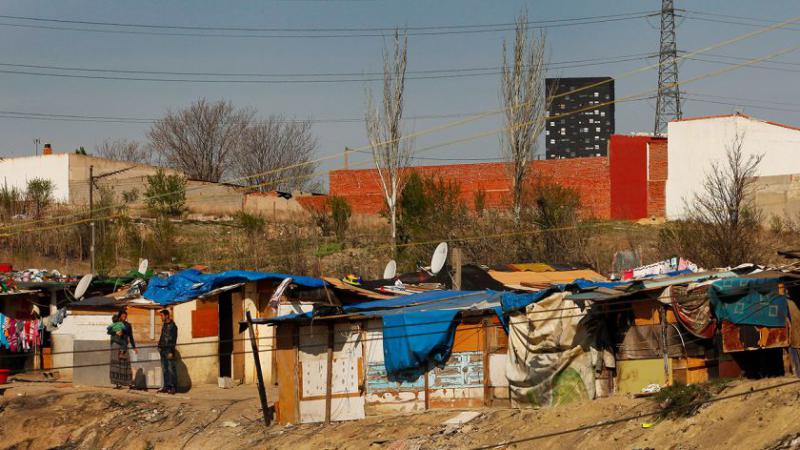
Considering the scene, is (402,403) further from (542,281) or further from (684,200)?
(684,200)

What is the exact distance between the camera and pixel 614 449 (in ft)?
50.9

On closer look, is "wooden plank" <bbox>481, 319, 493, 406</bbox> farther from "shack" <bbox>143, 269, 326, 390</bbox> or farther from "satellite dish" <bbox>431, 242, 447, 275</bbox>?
"shack" <bbox>143, 269, 326, 390</bbox>

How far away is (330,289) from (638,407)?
7838mm

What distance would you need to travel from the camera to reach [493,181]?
4466cm

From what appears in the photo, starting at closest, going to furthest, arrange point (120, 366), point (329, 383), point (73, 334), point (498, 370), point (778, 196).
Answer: point (498, 370)
point (329, 383)
point (120, 366)
point (73, 334)
point (778, 196)

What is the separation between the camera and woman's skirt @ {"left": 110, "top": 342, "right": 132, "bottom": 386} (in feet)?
75.8

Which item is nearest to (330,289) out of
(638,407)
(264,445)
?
(264,445)

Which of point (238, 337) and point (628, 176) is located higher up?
point (628, 176)

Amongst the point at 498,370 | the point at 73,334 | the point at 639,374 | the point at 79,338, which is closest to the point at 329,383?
the point at 498,370

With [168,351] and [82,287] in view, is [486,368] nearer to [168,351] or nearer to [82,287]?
[168,351]

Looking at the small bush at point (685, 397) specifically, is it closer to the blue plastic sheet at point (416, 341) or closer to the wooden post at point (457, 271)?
the blue plastic sheet at point (416, 341)

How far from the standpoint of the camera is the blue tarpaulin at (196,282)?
73.6 feet

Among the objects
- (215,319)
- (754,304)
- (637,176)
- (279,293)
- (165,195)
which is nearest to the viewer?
(754,304)

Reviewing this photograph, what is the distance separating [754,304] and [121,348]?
13.6 metres
